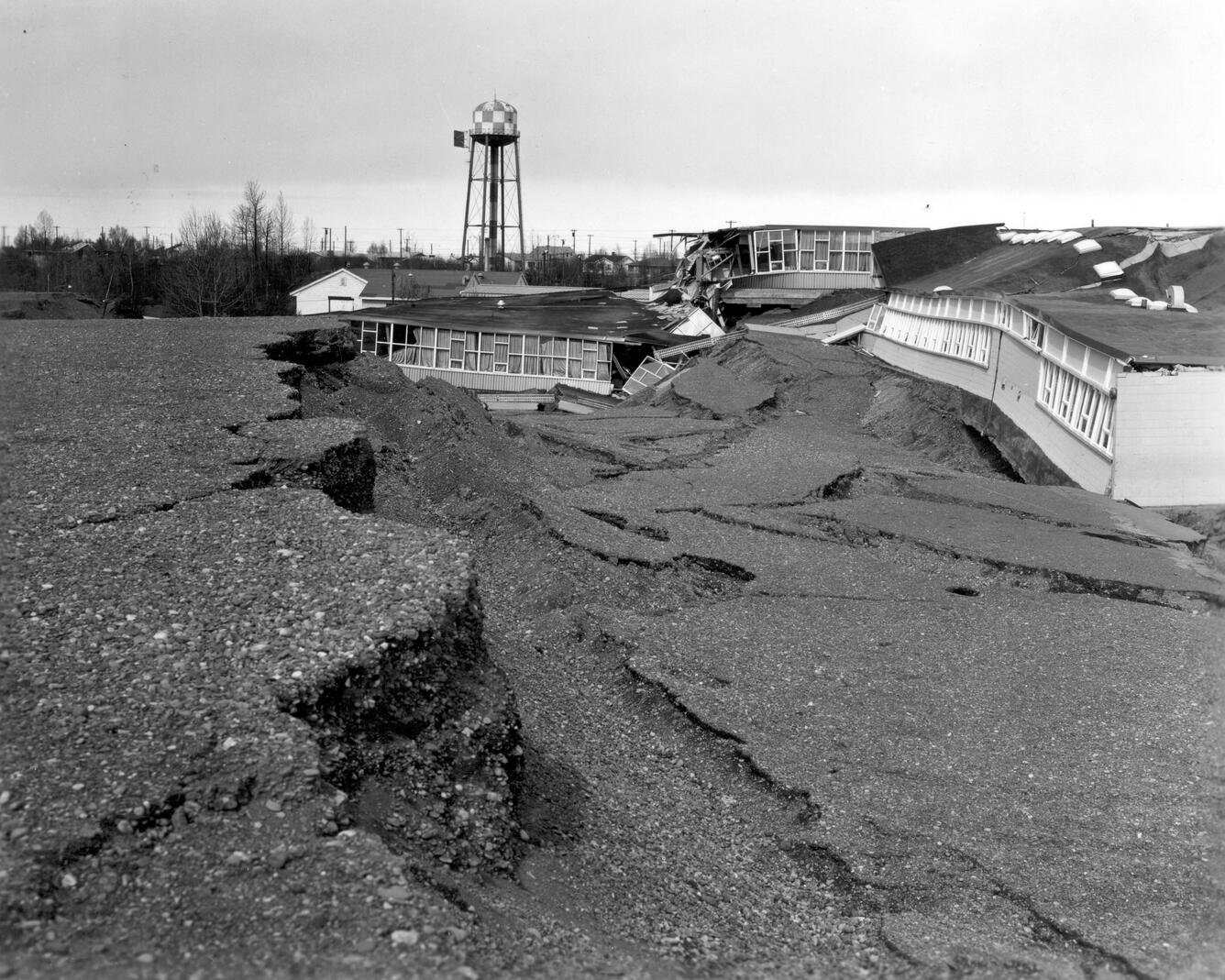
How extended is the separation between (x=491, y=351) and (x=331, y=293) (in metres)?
17.9

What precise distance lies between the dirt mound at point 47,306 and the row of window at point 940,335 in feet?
51.8

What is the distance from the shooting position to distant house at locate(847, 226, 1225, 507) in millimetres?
13258

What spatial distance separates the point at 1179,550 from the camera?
11375mm

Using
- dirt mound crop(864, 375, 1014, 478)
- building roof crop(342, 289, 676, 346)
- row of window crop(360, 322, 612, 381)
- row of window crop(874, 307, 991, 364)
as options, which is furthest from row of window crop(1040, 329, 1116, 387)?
row of window crop(360, 322, 612, 381)

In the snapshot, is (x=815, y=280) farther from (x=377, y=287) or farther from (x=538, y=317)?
(x=377, y=287)

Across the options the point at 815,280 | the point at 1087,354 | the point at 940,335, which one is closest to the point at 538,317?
the point at 815,280

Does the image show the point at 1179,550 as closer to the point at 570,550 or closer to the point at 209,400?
the point at 570,550

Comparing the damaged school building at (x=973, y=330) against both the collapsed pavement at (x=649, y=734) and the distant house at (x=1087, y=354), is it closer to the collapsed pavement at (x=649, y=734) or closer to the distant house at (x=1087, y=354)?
the distant house at (x=1087, y=354)

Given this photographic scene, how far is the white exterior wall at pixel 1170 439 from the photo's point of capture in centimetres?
1308

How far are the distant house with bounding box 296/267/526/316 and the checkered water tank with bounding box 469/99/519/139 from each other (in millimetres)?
7084

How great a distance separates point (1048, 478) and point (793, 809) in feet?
38.9

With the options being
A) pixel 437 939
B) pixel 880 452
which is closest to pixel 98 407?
pixel 437 939

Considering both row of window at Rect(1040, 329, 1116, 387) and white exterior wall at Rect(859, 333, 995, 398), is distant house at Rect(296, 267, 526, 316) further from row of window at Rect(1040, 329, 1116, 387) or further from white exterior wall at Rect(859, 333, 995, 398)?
row of window at Rect(1040, 329, 1116, 387)

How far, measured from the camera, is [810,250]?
45.9 m
